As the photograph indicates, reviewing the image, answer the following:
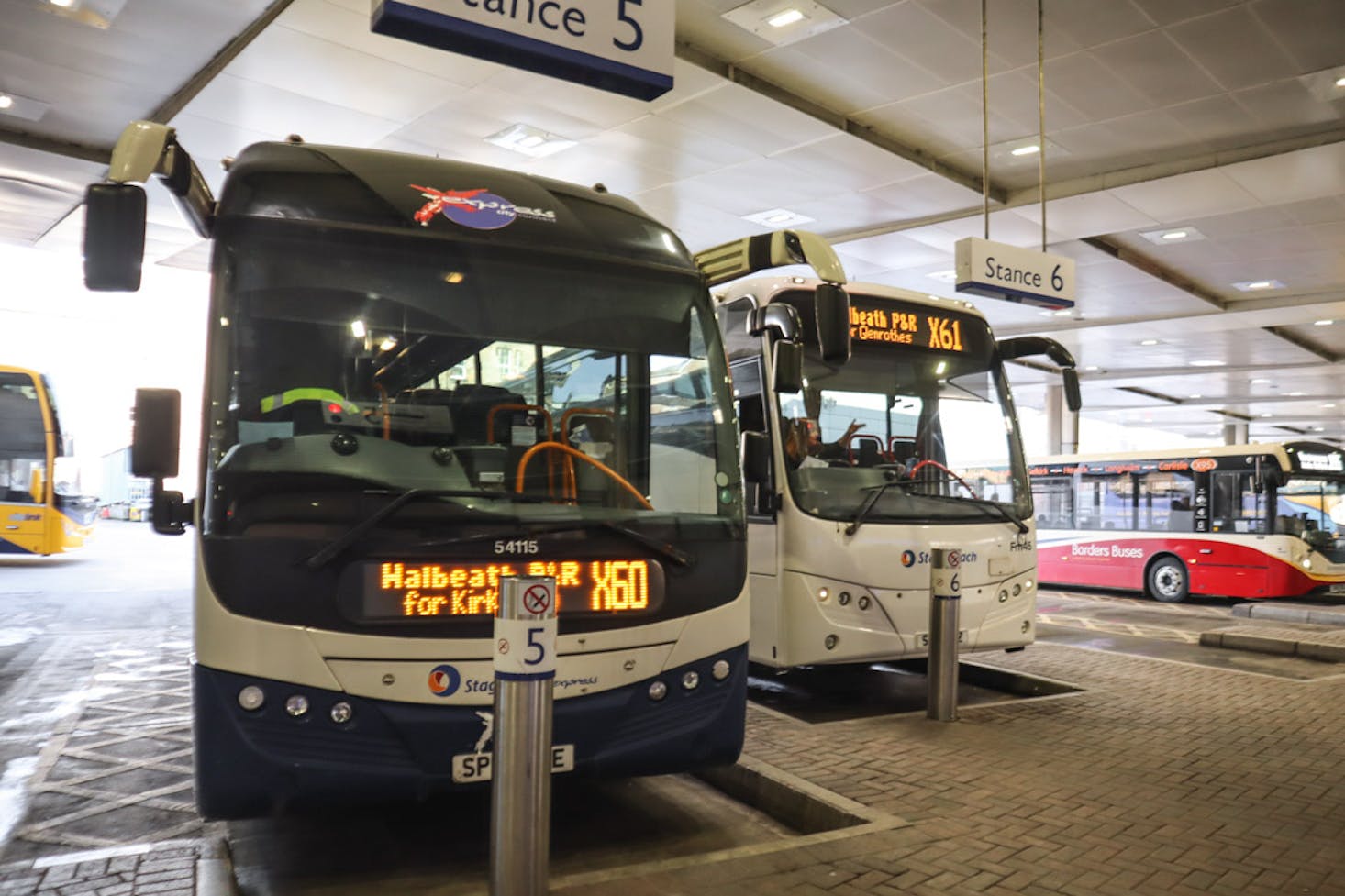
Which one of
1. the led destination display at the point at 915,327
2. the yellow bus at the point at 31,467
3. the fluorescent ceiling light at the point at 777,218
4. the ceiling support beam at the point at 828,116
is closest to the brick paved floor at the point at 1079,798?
the led destination display at the point at 915,327

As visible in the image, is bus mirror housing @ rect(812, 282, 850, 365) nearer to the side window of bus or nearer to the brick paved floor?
the brick paved floor

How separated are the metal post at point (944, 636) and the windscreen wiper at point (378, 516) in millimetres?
3628

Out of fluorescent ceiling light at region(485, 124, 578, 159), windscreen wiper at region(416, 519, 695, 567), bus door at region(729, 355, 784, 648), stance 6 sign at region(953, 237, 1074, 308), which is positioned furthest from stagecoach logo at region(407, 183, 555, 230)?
fluorescent ceiling light at region(485, 124, 578, 159)

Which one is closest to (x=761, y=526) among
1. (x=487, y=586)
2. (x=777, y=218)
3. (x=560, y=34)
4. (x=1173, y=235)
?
(x=487, y=586)

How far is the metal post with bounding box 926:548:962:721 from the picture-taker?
659cm

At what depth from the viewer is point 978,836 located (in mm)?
4320

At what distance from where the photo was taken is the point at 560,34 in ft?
17.0

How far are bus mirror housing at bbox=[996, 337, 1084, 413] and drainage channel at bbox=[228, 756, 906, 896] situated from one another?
4.13 m

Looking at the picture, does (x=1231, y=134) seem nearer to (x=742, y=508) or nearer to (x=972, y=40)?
(x=972, y=40)

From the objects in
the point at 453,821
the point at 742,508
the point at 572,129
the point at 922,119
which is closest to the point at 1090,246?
the point at 922,119

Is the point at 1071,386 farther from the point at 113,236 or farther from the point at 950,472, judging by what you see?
the point at 113,236

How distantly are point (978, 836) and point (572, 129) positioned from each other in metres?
9.04

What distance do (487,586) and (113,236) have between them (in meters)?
2.02

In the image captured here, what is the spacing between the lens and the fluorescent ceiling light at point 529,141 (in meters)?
11.3
